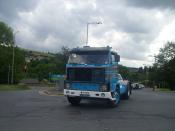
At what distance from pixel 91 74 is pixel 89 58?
86 cm

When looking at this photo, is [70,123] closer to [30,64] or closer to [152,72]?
[152,72]

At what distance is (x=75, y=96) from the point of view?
1948 cm

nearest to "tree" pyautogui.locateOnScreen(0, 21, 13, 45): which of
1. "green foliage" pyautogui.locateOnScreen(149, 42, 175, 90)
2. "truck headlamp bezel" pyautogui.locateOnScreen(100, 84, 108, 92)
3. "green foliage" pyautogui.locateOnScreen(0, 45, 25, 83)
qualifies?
"green foliage" pyautogui.locateOnScreen(0, 45, 25, 83)

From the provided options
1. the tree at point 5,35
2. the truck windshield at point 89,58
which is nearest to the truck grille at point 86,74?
the truck windshield at point 89,58

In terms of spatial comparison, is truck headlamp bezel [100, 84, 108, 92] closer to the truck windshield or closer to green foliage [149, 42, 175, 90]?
the truck windshield

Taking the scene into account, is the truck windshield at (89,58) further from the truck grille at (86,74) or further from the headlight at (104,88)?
the headlight at (104,88)

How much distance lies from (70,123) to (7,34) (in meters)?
90.7

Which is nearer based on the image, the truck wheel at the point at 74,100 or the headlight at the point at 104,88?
the headlight at the point at 104,88

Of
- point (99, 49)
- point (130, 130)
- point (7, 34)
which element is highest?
point (7, 34)

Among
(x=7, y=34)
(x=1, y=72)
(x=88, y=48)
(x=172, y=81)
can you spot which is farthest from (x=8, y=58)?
(x=88, y=48)

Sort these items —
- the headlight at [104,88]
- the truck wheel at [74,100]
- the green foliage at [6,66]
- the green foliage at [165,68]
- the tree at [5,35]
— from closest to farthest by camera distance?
the headlight at [104,88] < the truck wheel at [74,100] < the green foliage at [6,66] < the tree at [5,35] < the green foliage at [165,68]

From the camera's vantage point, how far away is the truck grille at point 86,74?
18922 mm

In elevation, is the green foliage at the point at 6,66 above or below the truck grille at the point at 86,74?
above

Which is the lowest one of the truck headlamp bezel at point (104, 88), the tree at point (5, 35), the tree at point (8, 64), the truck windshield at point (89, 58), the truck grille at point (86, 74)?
the truck headlamp bezel at point (104, 88)
